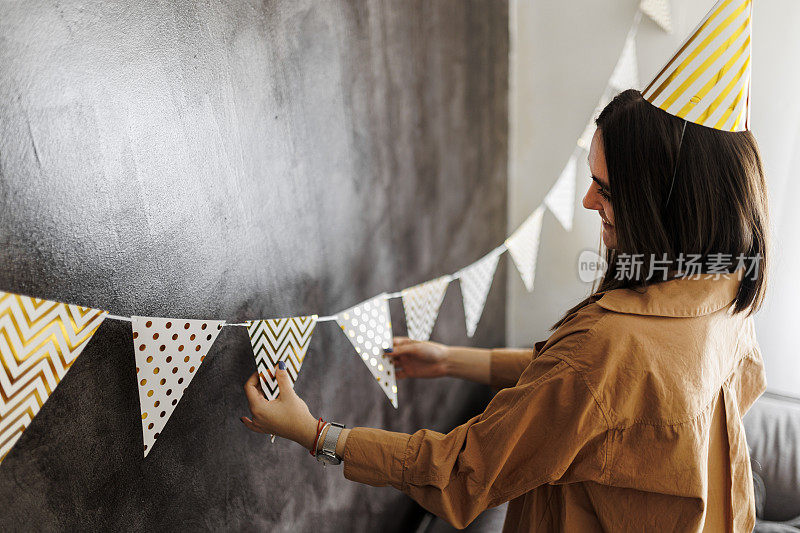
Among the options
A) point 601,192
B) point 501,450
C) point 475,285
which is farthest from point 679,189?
point 475,285

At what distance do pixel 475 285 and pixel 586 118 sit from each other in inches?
34.8

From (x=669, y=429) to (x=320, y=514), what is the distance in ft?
2.48

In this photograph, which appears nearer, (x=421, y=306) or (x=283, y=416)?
(x=283, y=416)

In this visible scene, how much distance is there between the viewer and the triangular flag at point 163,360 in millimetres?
729

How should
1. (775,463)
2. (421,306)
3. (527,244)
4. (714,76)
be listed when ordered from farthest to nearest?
(527,244)
(775,463)
(421,306)
(714,76)

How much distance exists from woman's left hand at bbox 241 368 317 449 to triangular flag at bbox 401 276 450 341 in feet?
1.52

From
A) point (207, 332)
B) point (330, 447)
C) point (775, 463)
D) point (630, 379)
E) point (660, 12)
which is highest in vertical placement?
point (660, 12)

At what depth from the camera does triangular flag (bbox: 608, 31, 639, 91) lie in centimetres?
202

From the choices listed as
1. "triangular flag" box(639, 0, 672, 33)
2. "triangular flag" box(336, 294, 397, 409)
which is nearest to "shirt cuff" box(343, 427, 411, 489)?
"triangular flag" box(336, 294, 397, 409)

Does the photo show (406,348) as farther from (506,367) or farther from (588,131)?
(588,131)

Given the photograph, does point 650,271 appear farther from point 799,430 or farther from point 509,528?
point 799,430

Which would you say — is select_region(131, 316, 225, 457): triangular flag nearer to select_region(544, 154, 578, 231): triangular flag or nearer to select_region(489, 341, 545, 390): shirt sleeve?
select_region(489, 341, 545, 390): shirt sleeve

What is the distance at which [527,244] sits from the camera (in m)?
2.17

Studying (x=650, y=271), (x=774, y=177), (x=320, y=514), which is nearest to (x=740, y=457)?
(x=650, y=271)
